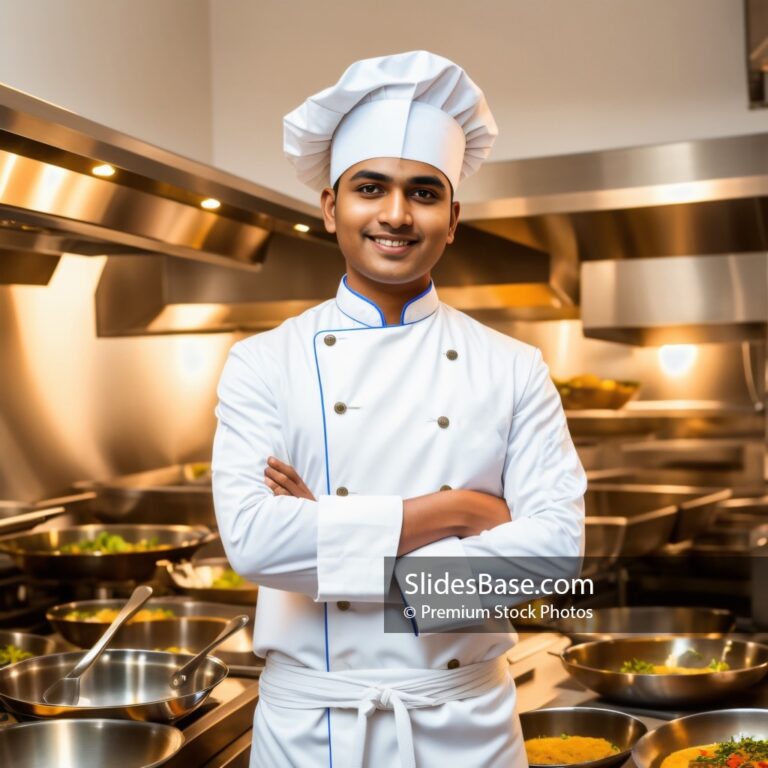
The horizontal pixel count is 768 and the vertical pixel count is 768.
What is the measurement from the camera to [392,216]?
1.36 metres

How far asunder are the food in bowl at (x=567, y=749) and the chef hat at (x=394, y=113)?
2.97 feet

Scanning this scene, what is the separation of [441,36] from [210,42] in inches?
34.5

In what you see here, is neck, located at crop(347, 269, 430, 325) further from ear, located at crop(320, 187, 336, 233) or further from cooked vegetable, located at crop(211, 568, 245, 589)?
cooked vegetable, located at crop(211, 568, 245, 589)

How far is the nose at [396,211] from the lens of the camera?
1.36m

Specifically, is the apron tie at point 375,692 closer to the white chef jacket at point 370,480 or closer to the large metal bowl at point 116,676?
the white chef jacket at point 370,480

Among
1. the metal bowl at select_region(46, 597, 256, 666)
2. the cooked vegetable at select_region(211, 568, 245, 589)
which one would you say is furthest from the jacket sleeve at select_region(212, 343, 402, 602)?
the cooked vegetable at select_region(211, 568, 245, 589)

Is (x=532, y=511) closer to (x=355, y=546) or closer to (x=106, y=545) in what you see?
(x=355, y=546)

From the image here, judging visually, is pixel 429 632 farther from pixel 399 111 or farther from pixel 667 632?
pixel 667 632

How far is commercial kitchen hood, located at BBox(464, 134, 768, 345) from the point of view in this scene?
8.64 feet

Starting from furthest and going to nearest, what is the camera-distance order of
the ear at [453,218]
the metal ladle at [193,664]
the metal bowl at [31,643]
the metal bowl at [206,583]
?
the metal bowl at [206,583]
the metal bowl at [31,643]
the metal ladle at [193,664]
the ear at [453,218]

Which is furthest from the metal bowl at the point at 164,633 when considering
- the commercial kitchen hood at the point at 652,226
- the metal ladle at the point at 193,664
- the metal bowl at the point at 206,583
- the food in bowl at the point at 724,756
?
the commercial kitchen hood at the point at 652,226

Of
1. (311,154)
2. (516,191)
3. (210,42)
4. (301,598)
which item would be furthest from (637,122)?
(301,598)

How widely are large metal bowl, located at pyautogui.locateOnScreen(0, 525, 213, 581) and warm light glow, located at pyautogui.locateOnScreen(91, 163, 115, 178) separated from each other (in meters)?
0.87

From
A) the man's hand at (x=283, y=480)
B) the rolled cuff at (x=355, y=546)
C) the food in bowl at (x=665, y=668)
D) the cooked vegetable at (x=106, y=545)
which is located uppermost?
the man's hand at (x=283, y=480)
